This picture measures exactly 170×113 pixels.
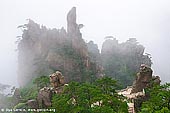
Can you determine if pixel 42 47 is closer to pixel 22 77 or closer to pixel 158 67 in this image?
pixel 22 77

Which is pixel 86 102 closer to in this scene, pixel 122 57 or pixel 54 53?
pixel 54 53

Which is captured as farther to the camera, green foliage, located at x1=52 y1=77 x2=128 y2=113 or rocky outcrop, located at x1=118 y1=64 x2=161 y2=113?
rocky outcrop, located at x1=118 y1=64 x2=161 y2=113

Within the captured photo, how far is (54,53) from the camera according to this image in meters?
39.2

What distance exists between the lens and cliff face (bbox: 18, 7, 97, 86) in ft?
128

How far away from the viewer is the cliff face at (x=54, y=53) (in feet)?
128

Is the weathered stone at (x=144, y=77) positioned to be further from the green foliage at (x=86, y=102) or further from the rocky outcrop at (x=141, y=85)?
the green foliage at (x=86, y=102)

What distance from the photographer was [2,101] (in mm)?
30625

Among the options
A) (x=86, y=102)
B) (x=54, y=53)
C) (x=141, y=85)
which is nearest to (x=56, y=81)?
(x=141, y=85)

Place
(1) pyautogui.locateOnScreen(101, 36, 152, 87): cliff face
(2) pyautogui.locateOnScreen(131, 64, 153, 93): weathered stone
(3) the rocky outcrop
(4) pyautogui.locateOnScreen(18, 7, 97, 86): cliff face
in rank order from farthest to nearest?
1. (1) pyautogui.locateOnScreen(101, 36, 152, 87): cliff face
2. (4) pyautogui.locateOnScreen(18, 7, 97, 86): cliff face
3. (2) pyautogui.locateOnScreen(131, 64, 153, 93): weathered stone
4. (3) the rocky outcrop

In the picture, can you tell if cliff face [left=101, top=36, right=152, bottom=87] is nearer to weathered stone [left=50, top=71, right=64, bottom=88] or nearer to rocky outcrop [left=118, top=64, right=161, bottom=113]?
rocky outcrop [left=118, top=64, right=161, bottom=113]

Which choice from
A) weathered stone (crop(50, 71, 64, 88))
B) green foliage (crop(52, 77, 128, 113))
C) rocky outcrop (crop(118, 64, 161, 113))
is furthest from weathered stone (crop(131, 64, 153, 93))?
green foliage (crop(52, 77, 128, 113))

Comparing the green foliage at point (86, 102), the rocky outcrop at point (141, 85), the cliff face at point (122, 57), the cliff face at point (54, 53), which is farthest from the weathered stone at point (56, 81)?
the cliff face at point (122, 57)

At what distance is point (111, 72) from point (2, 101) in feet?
61.5

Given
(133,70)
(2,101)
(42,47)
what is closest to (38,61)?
(42,47)
